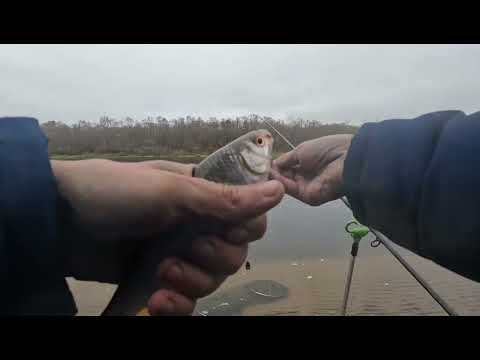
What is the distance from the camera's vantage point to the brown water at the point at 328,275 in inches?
41.4

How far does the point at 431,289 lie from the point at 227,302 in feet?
2.50

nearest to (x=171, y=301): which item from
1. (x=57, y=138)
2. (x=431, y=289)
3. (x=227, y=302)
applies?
(x=227, y=302)

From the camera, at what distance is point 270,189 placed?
92 cm

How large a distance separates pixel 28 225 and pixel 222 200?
1.70ft

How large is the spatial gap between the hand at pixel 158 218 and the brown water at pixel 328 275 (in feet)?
0.30

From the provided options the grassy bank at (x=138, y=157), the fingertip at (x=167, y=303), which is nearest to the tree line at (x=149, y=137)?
the grassy bank at (x=138, y=157)

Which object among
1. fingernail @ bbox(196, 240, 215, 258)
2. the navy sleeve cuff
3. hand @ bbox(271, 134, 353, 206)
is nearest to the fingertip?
fingernail @ bbox(196, 240, 215, 258)


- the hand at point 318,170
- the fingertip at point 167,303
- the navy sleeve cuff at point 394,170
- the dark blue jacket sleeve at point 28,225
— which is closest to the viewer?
the dark blue jacket sleeve at point 28,225

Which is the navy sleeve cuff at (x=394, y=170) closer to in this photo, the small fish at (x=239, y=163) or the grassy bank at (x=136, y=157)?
the small fish at (x=239, y=163)

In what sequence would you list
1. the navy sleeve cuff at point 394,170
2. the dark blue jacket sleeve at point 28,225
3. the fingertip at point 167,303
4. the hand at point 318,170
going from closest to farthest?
the dark blue jacket sleeve at point 28,225
the fingertip at point 167,303
the navy sleeve cuff at point 394,170
the hand at point 318,170

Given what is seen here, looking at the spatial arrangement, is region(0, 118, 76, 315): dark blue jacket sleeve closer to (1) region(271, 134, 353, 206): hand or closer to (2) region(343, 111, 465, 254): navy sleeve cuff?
(1) region(271, 134, 353, 206): hand

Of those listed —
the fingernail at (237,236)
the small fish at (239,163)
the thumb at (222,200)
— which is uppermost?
the small fish at (239,163)

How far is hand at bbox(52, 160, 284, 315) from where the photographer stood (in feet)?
2.89
